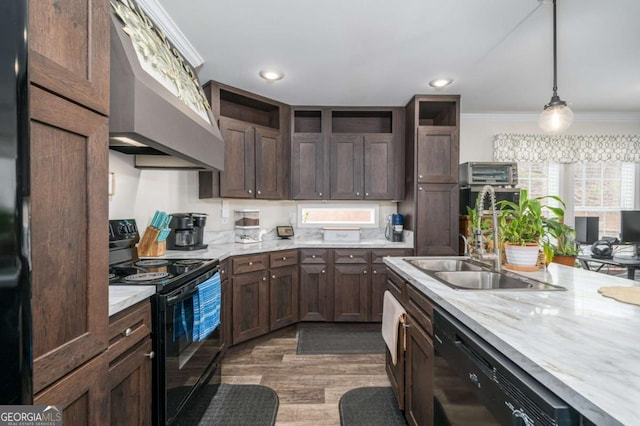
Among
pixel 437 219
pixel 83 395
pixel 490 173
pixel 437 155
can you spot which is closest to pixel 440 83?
pixel 437 155

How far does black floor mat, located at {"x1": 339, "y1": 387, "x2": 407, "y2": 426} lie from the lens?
1.73 m

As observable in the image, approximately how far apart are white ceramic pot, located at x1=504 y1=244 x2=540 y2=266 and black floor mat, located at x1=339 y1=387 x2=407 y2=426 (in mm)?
1153

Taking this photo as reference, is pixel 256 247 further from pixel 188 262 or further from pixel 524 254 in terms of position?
pixel 524 254

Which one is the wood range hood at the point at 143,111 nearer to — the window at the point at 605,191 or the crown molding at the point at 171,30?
the crown molding at the point at 171,30

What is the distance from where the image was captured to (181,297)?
1.47 m

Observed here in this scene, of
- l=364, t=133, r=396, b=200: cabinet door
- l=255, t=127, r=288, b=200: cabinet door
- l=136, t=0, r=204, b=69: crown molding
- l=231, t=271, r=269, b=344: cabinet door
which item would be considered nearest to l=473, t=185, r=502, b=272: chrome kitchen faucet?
l=364, t=133, r=396, b=200: cabinet door

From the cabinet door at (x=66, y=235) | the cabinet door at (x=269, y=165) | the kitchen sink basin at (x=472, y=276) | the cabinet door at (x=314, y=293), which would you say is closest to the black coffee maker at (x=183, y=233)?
the cabinet door at (x=269, y=165)

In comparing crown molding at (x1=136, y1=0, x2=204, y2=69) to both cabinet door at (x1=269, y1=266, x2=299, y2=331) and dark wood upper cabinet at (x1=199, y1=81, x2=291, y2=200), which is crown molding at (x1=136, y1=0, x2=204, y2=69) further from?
cabinet door at (x1=269, y1=266, x2=299, y2=331)

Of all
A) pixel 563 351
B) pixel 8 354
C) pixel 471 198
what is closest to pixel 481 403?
pixel 563 351

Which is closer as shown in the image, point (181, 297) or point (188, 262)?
point (181, 297)

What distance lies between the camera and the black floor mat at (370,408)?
173 cm

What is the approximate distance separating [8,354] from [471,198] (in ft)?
11.2

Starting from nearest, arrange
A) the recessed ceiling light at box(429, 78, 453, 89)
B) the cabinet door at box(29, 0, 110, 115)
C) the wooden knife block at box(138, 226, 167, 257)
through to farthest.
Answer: the cabinet door at box(29, 0, 110, 115), the wooden knife block at box(138, 226, 167, 257), the recessed ceiling light at box(429, 78, 453, 89)

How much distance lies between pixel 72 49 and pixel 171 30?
1.40 meters
